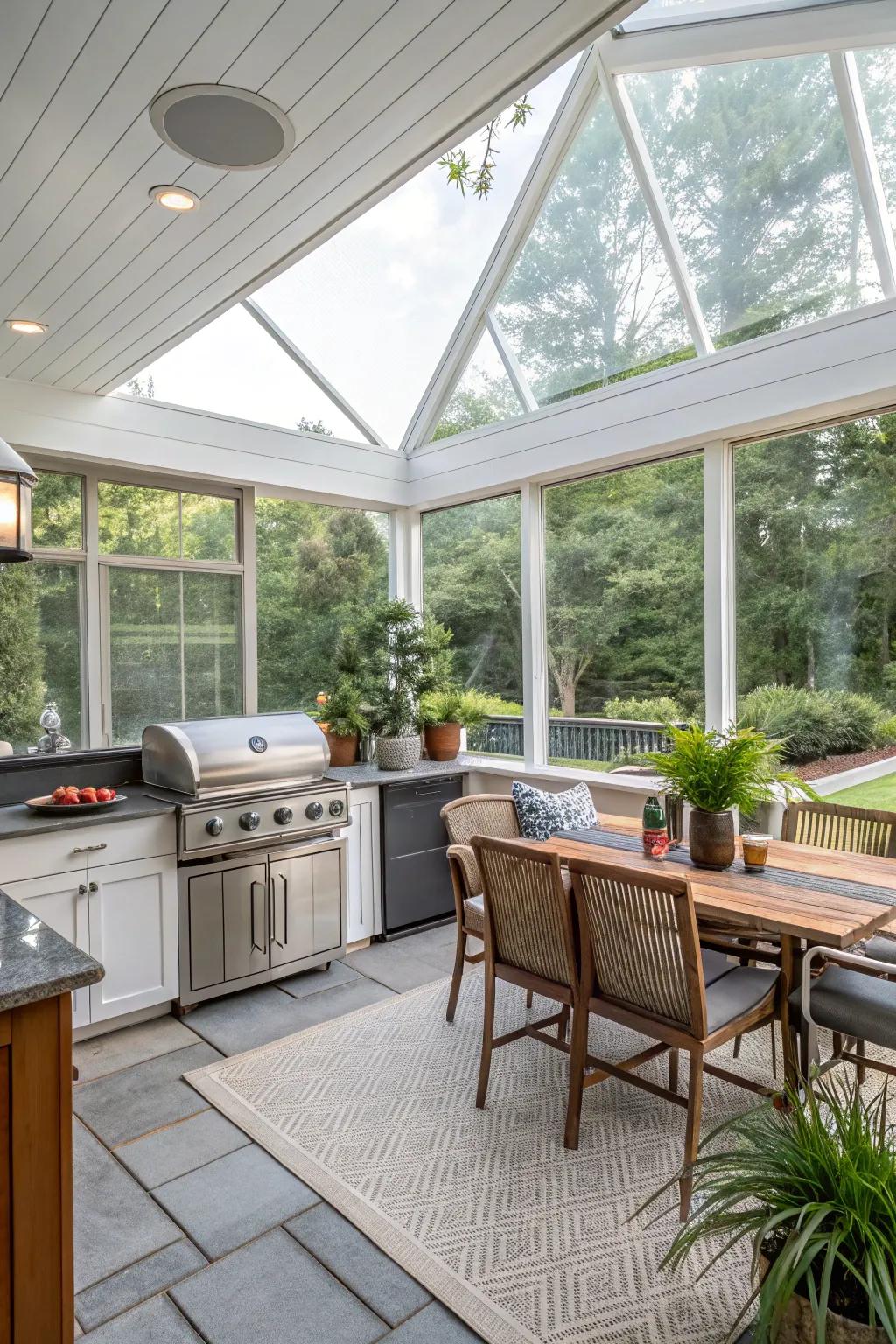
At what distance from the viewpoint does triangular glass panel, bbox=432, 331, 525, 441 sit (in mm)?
4816

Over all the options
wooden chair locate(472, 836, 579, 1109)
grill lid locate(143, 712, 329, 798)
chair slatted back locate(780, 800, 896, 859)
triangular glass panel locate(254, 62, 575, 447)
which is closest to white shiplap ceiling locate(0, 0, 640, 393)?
triangular glass panel locate(254, 62, 575, 447)

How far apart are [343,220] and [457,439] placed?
8.70 ft

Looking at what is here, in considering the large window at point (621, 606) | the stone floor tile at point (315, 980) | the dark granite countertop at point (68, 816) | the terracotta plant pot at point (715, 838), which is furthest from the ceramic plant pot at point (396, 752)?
the terracotta plant pot at point (715, 838)

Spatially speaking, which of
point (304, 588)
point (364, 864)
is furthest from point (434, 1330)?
point (304, 588)

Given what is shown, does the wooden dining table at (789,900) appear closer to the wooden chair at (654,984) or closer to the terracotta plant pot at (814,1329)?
the wooden chair at (654,984)

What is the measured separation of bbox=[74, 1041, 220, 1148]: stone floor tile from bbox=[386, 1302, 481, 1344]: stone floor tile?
3.80 ft

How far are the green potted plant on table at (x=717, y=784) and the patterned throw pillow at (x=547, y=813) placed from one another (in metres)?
0.78

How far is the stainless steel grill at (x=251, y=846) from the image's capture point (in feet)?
11.2

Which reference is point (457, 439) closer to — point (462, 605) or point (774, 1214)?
point (462, 605)

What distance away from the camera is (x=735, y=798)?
2838 mm

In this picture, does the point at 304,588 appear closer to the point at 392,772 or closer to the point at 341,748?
the point at 341,748

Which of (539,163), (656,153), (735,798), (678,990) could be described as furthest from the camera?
(539,163)

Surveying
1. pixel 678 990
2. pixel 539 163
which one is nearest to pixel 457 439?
pixel 539 163

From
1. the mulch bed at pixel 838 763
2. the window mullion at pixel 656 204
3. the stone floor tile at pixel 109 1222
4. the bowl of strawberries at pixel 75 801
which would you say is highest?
the window mullion at pixel 656 204
